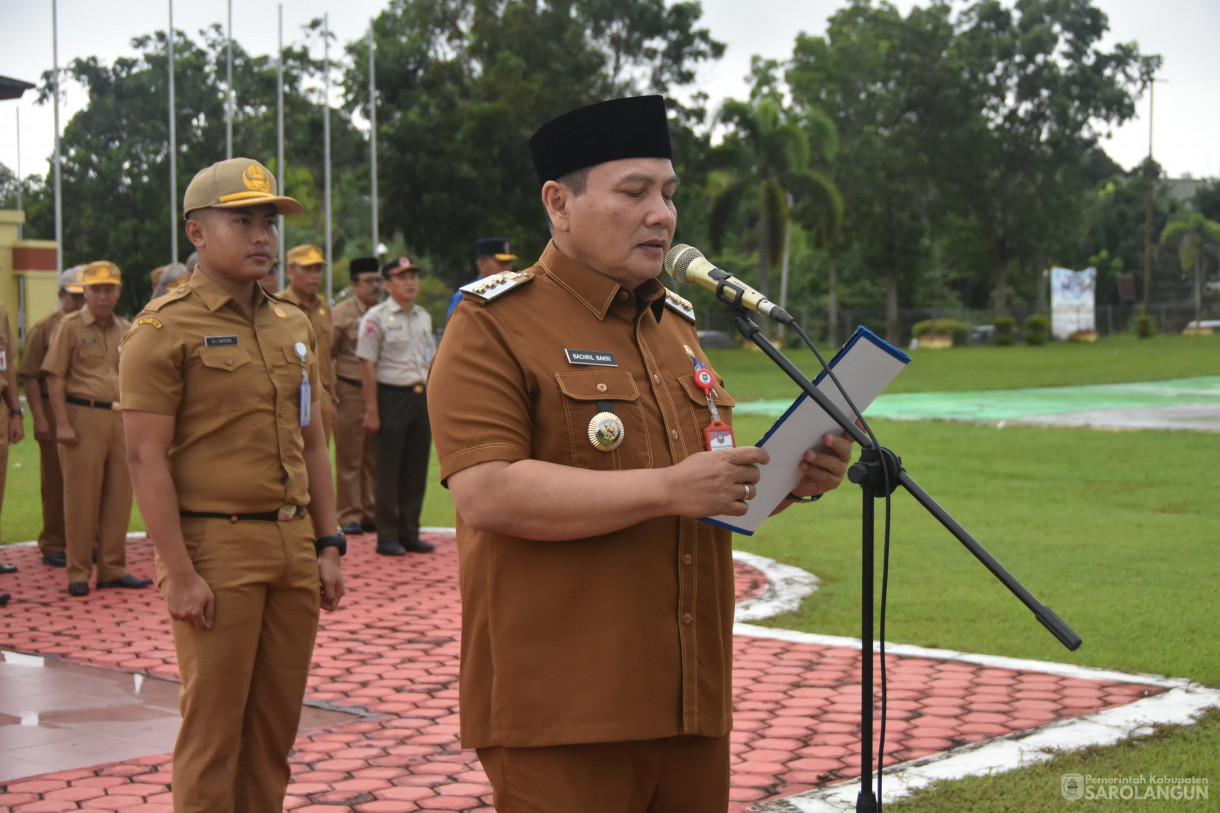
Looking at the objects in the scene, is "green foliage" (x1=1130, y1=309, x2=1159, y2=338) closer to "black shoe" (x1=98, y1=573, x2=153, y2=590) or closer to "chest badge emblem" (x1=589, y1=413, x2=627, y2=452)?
"black shoe" (x1=98, y1=573, x2=153, y2=590)

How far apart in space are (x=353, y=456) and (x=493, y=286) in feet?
29.6

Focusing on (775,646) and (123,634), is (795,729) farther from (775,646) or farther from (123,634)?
(123,634)

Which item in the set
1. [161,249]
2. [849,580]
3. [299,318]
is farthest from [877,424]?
[161,249]

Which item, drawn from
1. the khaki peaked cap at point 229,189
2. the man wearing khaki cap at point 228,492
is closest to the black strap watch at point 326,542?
the man wearing khaki cap at point 228,492

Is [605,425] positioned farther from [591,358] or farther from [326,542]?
[326,542]

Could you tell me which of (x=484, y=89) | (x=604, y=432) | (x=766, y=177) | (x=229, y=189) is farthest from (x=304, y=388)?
(x=766, y=177)

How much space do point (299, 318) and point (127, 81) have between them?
44476 millimetres

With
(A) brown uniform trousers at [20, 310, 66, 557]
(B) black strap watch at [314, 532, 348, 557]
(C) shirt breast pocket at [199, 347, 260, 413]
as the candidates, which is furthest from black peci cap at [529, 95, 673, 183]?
(A) brown uniform trousers at [20, 310, 66, 557]

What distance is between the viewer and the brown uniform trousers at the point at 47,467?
971cm

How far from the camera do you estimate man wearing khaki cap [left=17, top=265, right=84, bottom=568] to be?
31.3 feet

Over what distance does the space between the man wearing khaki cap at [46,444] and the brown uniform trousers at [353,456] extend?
7.52ft

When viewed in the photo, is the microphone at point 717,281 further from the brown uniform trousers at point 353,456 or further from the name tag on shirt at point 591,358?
the brown uniform trousers at point 353,456

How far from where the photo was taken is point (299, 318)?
4.09 m

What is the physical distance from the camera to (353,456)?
11.3 m
